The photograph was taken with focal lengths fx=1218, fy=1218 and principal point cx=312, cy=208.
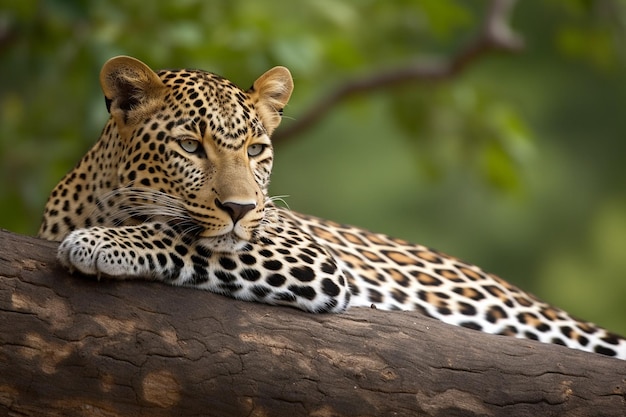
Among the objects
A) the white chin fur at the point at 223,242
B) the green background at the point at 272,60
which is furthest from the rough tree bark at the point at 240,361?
the green background at the point at 272,60

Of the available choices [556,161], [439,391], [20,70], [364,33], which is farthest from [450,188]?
[439,391]

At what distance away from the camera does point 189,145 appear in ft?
19.3

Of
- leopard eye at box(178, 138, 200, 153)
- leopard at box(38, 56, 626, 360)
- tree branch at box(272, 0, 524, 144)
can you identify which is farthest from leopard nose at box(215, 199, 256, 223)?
tree branch at box(272, 0, 524, 144)

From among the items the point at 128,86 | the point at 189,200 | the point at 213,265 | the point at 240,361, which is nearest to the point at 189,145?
the point at 189,200

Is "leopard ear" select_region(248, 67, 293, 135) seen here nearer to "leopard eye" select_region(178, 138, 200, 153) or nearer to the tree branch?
"leopard eye" select_region(178, 138, 200, 153)

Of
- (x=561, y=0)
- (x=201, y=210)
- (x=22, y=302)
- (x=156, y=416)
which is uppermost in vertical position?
(x=561, y=0)

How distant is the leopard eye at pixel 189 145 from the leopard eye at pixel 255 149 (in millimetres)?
265

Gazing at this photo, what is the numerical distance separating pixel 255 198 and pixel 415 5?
7.45 metres

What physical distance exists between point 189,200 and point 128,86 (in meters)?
0.66

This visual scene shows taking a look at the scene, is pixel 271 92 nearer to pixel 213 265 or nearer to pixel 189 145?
pixel 189 145

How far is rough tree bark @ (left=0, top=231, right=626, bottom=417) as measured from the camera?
544 cm

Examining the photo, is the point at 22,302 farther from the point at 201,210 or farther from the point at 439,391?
the point at 439,391

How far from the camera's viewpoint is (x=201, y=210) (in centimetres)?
573

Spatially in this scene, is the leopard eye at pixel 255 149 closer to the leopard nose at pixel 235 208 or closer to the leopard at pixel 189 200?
the leopard at pixel 189 200
